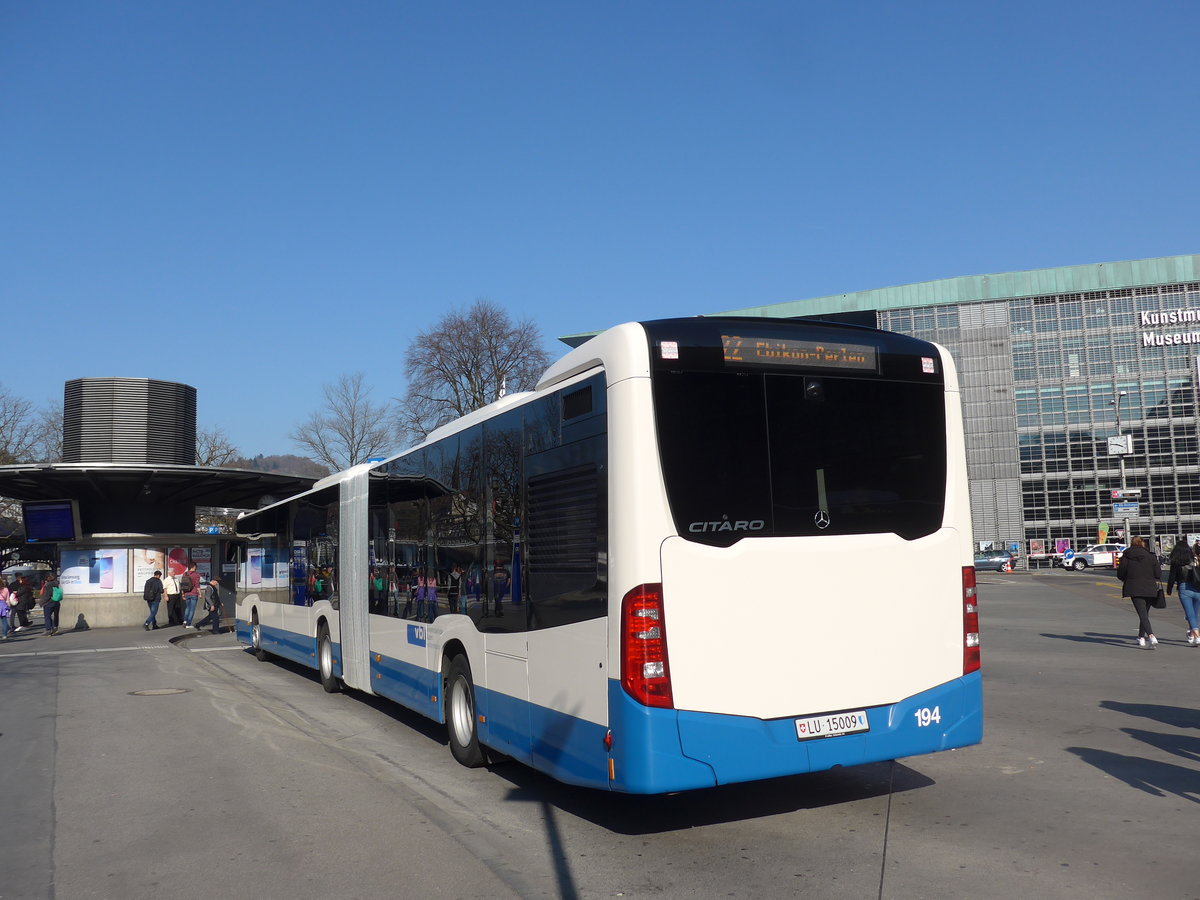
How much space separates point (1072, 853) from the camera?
5891 millimetres

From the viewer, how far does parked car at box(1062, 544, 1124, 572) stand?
68.6 meters

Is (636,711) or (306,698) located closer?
(636,711)

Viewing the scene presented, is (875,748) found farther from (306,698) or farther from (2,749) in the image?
(306,698)

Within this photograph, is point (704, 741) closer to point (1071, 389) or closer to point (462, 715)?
point (462, 715)

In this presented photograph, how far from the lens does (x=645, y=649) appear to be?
19.6ft

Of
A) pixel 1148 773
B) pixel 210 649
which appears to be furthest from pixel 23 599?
pixel 1148 773

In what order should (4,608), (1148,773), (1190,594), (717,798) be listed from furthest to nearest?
(4,608) → (1190,594) → (1148,773) → (717,798)

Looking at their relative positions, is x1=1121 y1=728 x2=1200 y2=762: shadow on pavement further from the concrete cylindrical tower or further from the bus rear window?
the concrete cylindrical tower

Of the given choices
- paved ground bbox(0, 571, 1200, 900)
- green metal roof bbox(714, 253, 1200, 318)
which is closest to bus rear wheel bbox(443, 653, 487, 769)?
paved ground bbox(0, 571, 1200, 900)

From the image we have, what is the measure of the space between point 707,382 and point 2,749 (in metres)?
8.61

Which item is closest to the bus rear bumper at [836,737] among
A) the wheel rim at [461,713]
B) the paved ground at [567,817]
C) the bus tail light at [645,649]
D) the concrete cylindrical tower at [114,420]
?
the bus tail light at [645,649]

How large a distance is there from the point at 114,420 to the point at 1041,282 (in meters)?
72.5

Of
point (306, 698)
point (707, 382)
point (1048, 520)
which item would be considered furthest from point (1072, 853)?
point (1048, 520)

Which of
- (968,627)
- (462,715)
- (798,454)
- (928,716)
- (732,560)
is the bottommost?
(462,715)
